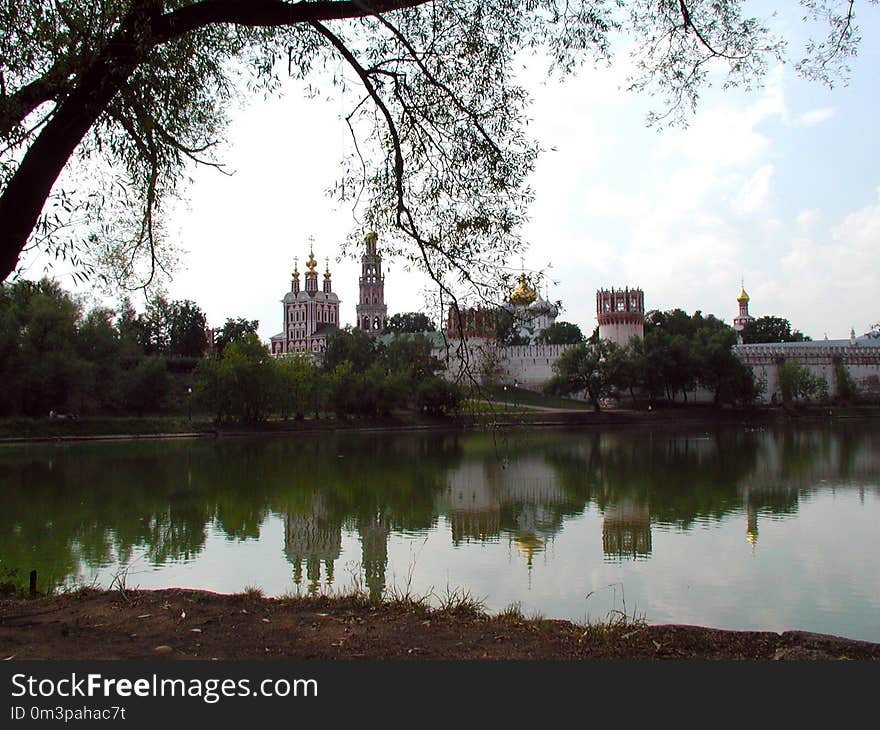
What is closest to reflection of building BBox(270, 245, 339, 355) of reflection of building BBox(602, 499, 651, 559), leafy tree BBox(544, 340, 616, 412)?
leafy tree BBox(544, 340, 616, 412)

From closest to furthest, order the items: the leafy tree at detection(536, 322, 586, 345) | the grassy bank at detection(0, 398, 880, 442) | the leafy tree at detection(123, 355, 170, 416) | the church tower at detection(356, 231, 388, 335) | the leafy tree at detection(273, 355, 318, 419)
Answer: the grassy bank at detection(0, 398, 880, 442) → the leafy tree at detection(123, 355, 170, 416) → the leafy tree at detection(273, 355, 318, 419) → the leafy tree at detection(536, 322, 586, 345) → the church tower at detection(356, 231, 388, 335)

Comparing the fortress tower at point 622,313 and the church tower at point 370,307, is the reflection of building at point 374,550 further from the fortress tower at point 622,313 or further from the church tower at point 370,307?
the church tower at point 370,307

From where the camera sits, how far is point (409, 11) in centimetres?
544

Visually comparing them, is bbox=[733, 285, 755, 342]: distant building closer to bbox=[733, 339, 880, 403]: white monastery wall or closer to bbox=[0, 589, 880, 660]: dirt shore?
bbox=[733, 339, 880, 403]: white monastery wall

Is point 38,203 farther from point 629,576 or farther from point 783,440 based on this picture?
point 783,440

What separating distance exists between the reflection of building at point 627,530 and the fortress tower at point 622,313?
41.0 meters

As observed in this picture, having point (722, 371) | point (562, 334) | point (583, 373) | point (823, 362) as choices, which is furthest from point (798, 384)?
point (562, 334)

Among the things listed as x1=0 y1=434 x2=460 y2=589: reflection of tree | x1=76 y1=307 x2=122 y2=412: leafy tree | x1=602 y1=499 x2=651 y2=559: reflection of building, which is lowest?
x1=602 y1=499 x2=651 y2=559: reflection of building

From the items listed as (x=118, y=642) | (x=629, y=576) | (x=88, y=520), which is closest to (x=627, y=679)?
(x=118, y=642)

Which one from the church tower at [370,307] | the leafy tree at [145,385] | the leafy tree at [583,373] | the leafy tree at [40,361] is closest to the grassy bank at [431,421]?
the leafy tree at [40,361]

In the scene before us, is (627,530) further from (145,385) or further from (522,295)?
A: (145,385)

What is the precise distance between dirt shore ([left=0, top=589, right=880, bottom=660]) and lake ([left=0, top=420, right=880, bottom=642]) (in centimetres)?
134

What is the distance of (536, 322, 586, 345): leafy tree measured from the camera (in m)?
66.6

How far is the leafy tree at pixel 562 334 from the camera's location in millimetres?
66625
